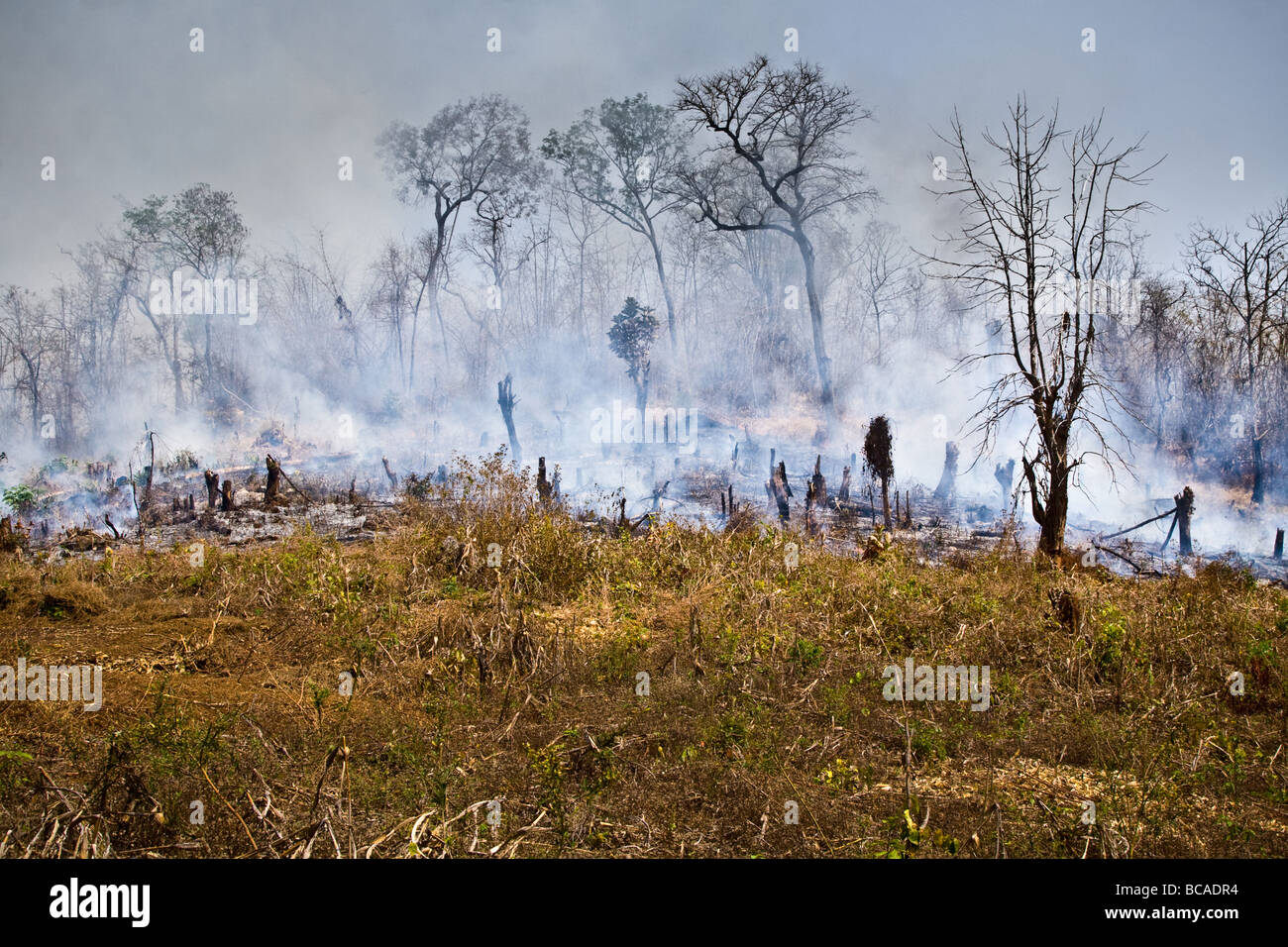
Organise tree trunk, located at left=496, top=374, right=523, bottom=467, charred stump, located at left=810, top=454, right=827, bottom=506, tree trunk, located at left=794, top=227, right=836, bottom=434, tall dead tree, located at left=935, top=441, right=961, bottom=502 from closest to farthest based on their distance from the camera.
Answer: charred stump, located at left=810, top=454, right=827, bottom=506 → tall dead tree, located at left=935, top=441, right=961, bottom=502 → tree trunk, located at left=496, top=374, right=523, bottom=467 → tree trunk, located at left=794, top=227, right=836, bottom=434

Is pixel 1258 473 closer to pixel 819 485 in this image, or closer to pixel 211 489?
pixel 819 485

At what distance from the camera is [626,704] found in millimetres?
5926

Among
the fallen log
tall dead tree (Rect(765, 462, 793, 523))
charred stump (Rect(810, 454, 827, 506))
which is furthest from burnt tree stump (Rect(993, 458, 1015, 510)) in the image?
tall dead tree (Rect(765, 462, 793, 523))

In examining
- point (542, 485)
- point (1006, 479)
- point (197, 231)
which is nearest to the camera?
point (542, 485)

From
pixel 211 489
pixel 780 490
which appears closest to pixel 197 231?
pixel 211 489

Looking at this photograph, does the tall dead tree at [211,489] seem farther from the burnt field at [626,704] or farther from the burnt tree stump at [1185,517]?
the burnt tree stump at [1185,517]

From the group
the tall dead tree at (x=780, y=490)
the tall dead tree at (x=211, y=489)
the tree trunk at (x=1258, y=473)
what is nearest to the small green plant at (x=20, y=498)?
the tall dead tree at (x=211, y=489)

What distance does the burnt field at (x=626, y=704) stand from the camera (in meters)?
4.34

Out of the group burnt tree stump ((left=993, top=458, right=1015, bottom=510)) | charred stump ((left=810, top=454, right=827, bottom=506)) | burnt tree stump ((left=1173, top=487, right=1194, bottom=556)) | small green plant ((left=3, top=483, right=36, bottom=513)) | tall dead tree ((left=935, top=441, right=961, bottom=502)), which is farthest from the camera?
tall dead tree ((left=935, top=441, right=961, bottom=502))

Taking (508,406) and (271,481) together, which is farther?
(508,406)

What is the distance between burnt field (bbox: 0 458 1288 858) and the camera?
14.2 ft

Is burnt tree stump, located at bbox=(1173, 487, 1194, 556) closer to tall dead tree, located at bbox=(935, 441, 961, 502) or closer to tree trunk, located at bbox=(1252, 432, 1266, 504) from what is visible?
tree trunk, located at bbox=(1252, 432, 1266, 504)

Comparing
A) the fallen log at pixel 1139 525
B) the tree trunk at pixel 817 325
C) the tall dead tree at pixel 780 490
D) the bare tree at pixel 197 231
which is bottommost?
the fallen log at pixel 1139 525

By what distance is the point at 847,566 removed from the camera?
29.7 ft
